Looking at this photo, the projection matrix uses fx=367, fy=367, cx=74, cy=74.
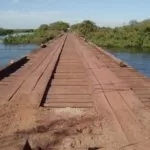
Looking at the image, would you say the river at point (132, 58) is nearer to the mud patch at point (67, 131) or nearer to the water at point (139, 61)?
the water at point (139, 61)

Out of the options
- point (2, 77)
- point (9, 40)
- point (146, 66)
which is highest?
point (2, 77)

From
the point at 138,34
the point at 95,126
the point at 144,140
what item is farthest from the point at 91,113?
the point at 138,34

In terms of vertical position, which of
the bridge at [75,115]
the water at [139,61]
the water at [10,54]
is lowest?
the water at [10,54]

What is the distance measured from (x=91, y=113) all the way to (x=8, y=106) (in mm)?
1334

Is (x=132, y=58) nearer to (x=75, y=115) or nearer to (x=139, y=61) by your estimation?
(x=139, y=61)

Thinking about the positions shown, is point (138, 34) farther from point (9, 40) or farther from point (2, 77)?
point (2, 77)

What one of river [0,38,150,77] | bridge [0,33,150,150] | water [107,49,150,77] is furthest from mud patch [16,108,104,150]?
water [107,49,150,77]

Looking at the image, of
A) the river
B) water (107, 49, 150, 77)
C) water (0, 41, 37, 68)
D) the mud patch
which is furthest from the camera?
water (0, 41, 37, 68)

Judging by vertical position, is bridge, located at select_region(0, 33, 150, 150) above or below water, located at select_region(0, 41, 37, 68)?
above

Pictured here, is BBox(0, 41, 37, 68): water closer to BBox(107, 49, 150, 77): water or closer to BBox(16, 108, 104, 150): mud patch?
BBox(107, 49, 150, 77): water

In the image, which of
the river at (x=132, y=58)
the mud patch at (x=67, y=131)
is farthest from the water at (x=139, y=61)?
the mud patch at (x=67, y=131)

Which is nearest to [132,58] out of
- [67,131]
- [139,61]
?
[139,61]

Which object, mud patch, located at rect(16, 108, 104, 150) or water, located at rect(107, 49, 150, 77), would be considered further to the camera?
water, located at rect(107, 49, 150, 77)

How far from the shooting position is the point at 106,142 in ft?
13.6
